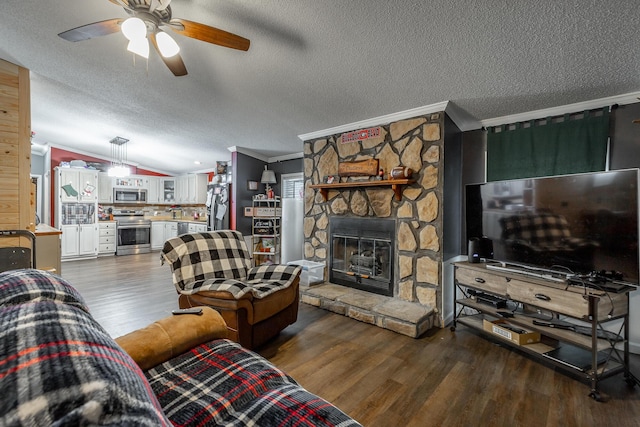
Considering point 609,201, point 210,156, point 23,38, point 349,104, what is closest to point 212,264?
point 349,104

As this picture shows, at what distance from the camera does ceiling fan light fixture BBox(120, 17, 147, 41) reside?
154 centimetres

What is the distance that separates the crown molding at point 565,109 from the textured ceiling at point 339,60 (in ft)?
0.24

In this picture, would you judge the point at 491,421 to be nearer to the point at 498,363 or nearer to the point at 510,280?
the point at 498,363

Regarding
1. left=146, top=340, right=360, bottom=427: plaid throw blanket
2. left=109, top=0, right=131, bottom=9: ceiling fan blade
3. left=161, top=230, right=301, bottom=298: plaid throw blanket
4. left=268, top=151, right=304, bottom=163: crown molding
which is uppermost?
left=109, top=0, right=131, bottom=9: ceiling fan blade

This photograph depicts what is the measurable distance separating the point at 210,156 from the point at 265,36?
4.38 meters

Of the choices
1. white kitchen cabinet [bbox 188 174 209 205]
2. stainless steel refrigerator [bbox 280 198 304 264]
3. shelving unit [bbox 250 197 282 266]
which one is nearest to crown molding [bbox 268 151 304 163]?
shelving unit [bbox 250 197 282 266]

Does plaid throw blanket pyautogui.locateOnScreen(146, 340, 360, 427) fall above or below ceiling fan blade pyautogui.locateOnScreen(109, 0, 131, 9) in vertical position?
below

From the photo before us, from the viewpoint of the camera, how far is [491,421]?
1.61 m

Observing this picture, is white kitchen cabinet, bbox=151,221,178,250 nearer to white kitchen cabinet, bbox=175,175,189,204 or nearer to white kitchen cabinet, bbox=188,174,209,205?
white kitchen cabinet, bbox=175,175,189,204

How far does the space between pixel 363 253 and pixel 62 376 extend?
10.9ft

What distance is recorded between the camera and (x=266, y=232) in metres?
5.39

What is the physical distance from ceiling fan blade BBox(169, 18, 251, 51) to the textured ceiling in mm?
293

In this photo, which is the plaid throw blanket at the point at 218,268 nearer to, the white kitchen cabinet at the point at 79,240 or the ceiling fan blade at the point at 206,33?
the ceiling fan blade at the point at 206,33

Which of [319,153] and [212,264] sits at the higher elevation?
[319,153]
